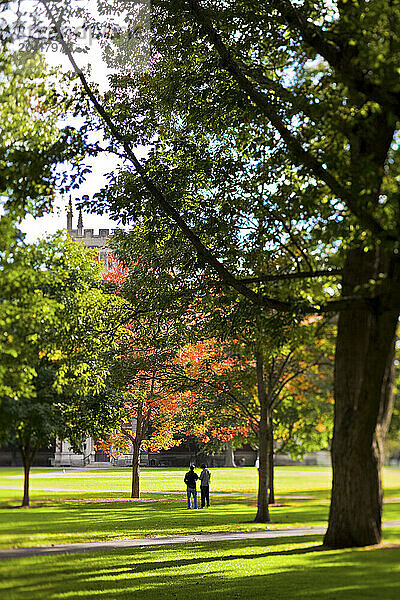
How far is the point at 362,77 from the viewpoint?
32.1ft

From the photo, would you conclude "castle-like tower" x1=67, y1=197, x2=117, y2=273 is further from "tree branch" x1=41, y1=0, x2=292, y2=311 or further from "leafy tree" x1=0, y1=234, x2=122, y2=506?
"tree branch" x1=41, y1=0, x2=292, y2=311

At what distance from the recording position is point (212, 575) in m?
11.3

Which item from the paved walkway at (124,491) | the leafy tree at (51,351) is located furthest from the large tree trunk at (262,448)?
the leafy tree at (51,351)

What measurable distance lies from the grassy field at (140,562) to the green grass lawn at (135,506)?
0.08 ft

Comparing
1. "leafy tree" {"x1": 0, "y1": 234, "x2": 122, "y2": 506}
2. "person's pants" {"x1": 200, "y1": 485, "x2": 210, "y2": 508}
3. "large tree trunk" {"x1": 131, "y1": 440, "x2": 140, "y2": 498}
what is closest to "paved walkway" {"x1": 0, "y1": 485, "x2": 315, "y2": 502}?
"leafy tree" {"x1": 0, "y1": 234, "x2": 122, "y2": 506}

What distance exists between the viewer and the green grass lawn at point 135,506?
9.22m

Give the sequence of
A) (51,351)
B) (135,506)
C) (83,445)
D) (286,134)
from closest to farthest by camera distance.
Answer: (51,351), (83,445), (286,134), (135,506)

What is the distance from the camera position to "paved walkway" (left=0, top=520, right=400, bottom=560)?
28.2 feet

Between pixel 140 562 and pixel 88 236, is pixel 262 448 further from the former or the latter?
pixel 140 562

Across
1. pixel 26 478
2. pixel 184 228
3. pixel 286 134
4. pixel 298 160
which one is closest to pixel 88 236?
pixel 184 228

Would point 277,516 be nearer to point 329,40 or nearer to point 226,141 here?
point 226,141

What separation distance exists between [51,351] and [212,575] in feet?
12.9

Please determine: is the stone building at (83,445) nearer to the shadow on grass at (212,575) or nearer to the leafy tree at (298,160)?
the leafy tree at (298,160)

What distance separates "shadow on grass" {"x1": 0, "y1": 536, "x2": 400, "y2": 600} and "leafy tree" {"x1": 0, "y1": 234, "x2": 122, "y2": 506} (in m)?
1.25
